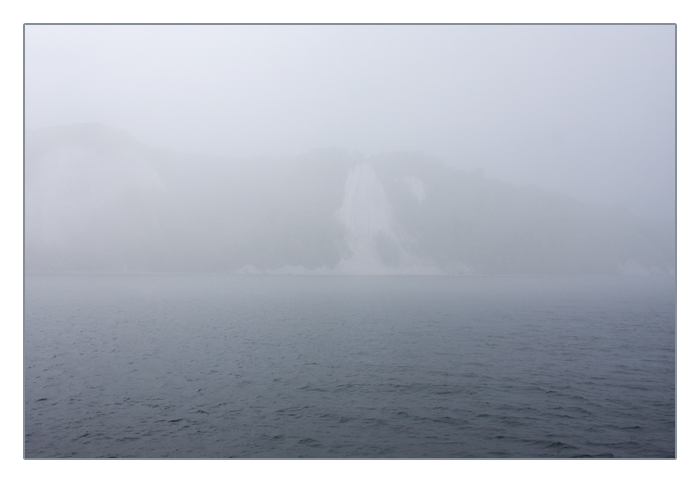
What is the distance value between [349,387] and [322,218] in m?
89.0

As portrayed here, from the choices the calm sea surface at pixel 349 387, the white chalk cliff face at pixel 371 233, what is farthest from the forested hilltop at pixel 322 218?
the calm sea surface at pixel 349 387

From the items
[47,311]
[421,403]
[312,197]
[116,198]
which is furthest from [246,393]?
[312,197]

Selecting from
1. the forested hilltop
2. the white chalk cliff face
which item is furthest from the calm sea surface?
the white chalk cliff face

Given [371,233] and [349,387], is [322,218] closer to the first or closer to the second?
[371,233]

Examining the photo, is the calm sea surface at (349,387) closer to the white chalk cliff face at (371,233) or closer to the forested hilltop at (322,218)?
the forested hilltop at (322,218)

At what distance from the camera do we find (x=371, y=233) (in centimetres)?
9975

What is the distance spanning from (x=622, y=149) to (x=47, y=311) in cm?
5931

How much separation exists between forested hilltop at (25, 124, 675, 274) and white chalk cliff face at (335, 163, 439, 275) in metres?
0.23

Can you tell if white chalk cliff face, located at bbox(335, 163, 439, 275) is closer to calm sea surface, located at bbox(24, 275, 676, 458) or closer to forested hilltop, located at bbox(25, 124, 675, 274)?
forested hilltop, located at bbox(25, 124, 675, 274)

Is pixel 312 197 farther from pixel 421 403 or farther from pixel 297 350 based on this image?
pixel 421 403

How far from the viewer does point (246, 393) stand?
1500 centimetres

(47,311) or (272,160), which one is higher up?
(272,160)

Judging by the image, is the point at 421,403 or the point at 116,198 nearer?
the point at 421,403

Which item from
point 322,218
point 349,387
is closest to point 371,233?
point 322,218
